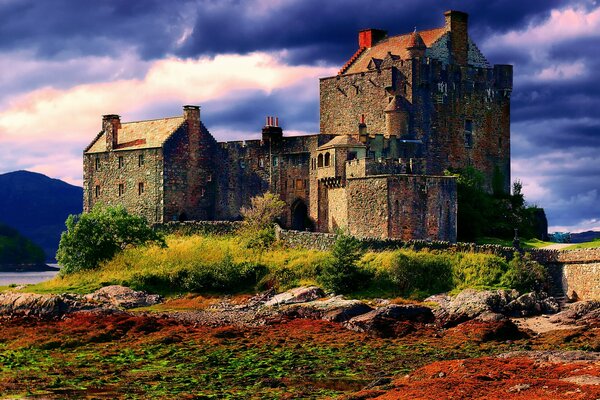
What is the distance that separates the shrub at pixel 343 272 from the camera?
5944 centimetres

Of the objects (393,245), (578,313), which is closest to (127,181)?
(393,245)

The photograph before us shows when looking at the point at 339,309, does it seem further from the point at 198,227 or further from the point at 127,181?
the point at 127,181

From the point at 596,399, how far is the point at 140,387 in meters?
14.7

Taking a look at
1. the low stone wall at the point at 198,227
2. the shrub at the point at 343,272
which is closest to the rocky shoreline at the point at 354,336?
the shrub at the point at 343,272

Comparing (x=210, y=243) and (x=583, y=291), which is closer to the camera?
(x=583, y=291)

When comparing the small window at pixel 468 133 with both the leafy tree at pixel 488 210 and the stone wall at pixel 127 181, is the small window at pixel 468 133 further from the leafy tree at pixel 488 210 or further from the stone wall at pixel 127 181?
the stone wall at pixel 127 181

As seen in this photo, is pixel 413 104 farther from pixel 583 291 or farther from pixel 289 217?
pixel 583 291

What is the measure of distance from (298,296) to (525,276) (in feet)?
39.4

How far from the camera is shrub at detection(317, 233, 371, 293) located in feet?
195

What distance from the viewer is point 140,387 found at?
120ft

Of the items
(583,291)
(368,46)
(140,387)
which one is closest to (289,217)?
(368,46)

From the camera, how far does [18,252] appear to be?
16175cm

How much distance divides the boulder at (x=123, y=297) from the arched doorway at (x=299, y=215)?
16.1 m

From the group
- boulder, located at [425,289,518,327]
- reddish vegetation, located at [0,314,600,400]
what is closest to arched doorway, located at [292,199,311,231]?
boulder, located at [425,289,518,327]
